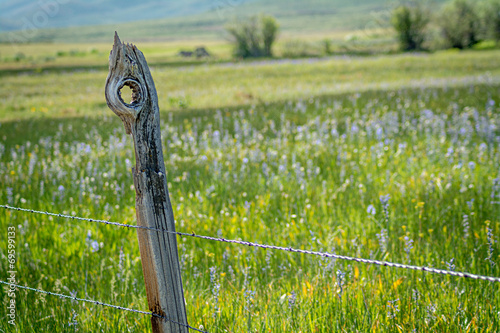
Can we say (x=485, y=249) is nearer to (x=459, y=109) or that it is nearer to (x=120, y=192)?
(x=120, y=192)

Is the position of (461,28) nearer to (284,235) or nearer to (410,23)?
(410,23)

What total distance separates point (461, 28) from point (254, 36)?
24.5 metres

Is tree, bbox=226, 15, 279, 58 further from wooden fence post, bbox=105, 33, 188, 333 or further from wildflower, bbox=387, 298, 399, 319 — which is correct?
wooden fence post, bbox=105, 33, 188, 333

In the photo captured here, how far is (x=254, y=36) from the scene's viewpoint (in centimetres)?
4859

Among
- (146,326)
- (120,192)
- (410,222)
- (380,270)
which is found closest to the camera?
(146,326)

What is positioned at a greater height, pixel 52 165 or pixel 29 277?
pixel 52 165

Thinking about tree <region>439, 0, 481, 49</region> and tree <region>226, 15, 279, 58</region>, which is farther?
tree <region>439, 0, 481, 49</region>

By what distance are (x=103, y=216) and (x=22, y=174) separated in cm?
265

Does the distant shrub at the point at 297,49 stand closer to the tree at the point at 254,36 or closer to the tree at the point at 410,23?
the tree at the point at 254,36

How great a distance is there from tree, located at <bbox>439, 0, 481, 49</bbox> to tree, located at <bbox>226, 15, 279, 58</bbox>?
20.5 metres

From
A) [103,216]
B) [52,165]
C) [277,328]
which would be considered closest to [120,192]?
[103,216]

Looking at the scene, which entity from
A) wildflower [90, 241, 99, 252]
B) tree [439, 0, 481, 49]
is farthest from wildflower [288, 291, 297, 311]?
tree [439, 0, 481, 49]

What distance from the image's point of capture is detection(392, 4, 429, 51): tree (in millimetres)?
49719

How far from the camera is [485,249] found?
4.33 metres
